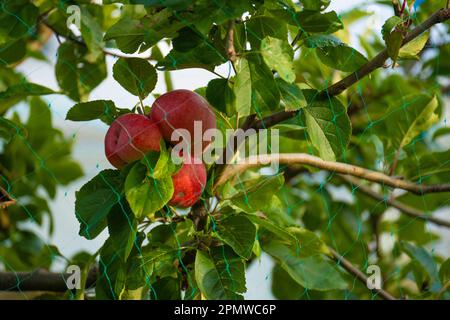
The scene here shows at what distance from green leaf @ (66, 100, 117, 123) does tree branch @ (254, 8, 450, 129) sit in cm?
17

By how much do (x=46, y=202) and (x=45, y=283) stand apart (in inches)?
17.8

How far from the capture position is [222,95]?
2.74 ft

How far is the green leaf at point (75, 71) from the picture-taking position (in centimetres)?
121

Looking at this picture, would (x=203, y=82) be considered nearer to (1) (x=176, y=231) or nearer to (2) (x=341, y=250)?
(1) (x=176, y=231)

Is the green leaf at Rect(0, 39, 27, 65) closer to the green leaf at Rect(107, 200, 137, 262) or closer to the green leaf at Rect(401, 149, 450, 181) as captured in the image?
the green leaf at Rect(107, 200, 137, 262)

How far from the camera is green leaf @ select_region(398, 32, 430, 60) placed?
0.86 meters

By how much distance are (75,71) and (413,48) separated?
0.57 metres

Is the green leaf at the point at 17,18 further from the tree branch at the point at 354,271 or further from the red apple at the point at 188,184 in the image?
the tree branch at the point at 354,271

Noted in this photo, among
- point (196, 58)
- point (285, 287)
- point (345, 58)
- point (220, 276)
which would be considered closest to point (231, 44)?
point (196, 58)

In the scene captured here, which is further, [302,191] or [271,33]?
[302,191]

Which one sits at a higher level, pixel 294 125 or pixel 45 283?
pixel 294 125

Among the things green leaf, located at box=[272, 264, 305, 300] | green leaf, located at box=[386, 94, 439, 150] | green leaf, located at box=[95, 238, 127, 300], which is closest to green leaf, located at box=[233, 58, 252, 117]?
green leaf, located at box=[95, 238, 127, 300]
